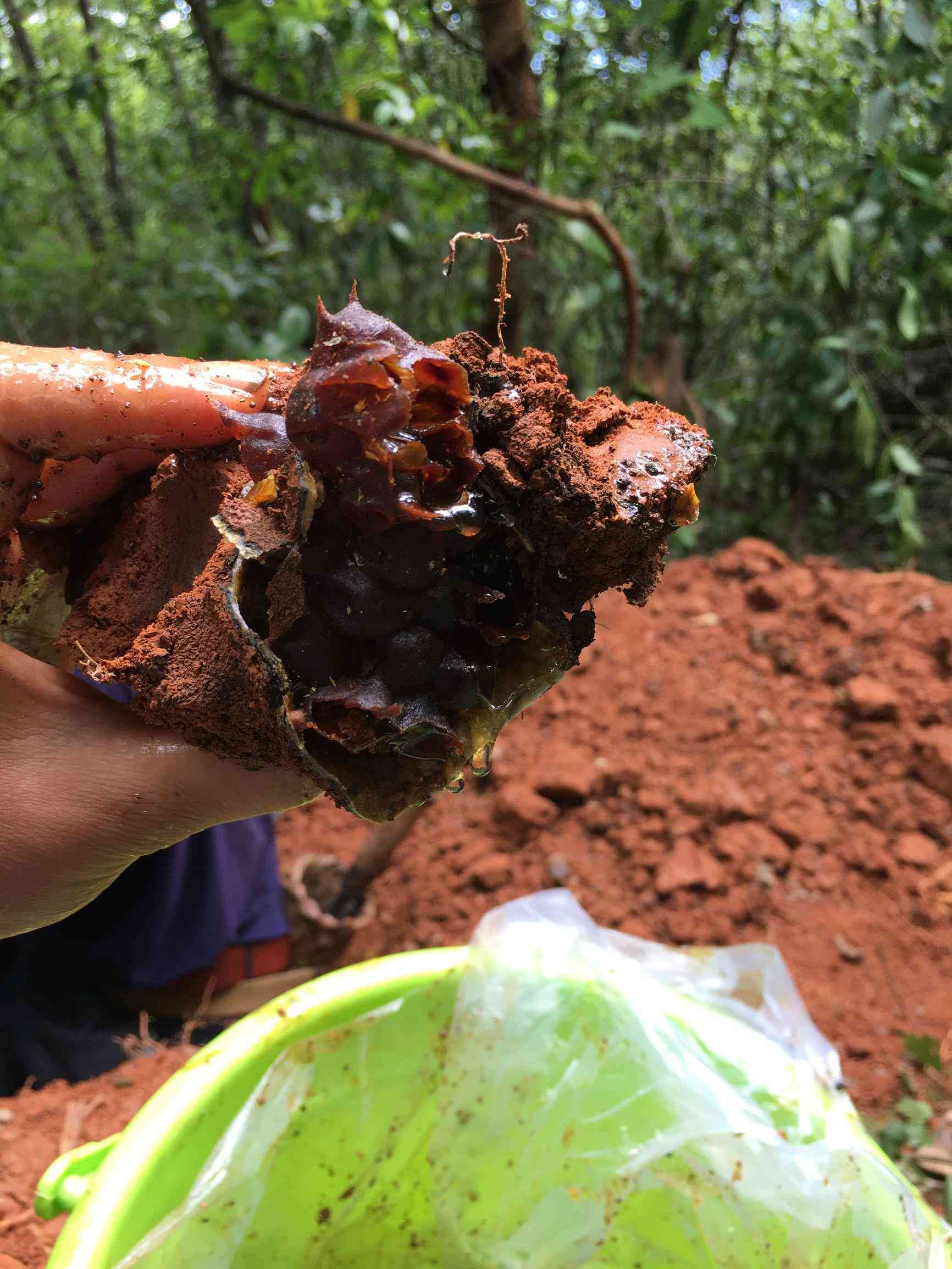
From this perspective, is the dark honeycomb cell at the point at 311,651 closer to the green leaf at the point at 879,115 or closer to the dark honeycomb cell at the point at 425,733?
the dark honeycomb cell at the point at 425,733

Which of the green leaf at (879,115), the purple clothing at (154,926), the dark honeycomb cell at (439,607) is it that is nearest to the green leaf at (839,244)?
the green leaf at (879,115)

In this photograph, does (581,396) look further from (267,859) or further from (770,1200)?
(770,1200)

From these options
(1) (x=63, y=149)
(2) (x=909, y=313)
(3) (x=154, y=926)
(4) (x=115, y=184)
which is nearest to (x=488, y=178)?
(2) (x=909, y=313)

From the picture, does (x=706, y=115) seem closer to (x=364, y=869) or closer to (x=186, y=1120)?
(x=364, y=869)

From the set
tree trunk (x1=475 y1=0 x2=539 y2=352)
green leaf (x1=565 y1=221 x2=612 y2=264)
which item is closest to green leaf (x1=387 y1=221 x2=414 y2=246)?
tree trunk (x1=475 y1=0 x2=539 y2=352)

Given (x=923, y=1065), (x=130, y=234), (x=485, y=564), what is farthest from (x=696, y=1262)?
(x=130, y=234)
